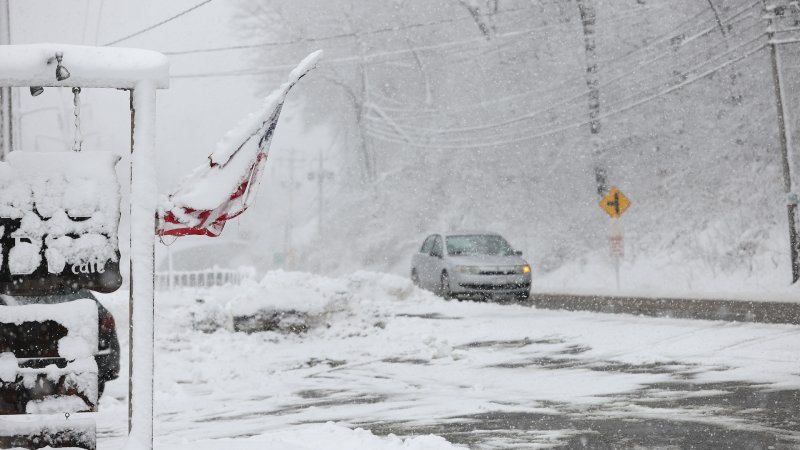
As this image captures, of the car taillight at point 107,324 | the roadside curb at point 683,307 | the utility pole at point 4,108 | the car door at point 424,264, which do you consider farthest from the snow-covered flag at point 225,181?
the car door at point 424,264

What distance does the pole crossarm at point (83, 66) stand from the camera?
15.6ft

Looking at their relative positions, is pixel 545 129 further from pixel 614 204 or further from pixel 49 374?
pixel 49 374

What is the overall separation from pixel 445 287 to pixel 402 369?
12.2m

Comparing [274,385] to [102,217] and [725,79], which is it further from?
[725,79]

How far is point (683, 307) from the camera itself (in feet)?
66.1

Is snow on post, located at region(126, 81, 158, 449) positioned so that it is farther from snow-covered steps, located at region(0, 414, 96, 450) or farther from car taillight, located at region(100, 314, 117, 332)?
car taillight, located at region(100, 314, 117, 332)

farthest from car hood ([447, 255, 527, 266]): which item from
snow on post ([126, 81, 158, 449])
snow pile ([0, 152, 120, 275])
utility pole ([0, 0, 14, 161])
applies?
snow pile ([0, 152, 120, 275])

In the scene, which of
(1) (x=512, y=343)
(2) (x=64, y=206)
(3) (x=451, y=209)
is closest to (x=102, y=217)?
(2) (x=64, y=206)

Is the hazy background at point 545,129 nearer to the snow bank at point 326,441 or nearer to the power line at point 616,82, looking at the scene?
the power line at point 616,82

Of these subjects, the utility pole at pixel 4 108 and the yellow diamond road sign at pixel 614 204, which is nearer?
the utility pole at pixel 4 108

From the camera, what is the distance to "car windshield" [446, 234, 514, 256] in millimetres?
25188

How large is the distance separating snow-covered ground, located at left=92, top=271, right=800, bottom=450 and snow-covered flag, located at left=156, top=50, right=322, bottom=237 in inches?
71.4

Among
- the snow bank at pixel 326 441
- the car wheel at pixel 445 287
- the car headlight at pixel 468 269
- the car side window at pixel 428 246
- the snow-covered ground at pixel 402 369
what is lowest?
the snow bank at pixel 326 441

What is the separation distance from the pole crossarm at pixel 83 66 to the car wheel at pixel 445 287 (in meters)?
19.5
